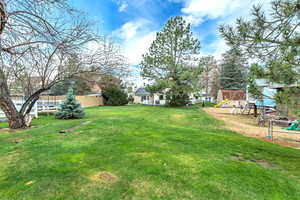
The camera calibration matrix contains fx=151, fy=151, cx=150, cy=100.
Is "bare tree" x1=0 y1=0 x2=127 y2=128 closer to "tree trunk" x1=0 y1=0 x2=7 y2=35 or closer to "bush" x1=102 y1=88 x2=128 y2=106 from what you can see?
"tree trunk" x1=0 y1=0 x2=7 y2=35

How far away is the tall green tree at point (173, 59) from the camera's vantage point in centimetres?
1791

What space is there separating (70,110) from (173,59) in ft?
42.1

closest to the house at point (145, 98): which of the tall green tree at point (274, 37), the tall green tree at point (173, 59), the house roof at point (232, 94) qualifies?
the tall green tree at point (173, 59)

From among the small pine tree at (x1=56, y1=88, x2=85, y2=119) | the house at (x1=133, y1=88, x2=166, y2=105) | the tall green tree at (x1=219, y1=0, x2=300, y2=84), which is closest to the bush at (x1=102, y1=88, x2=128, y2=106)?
the house at (x1=133, y1=88, x2=166, y2=105)

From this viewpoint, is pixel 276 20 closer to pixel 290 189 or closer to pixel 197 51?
pixel 290 189

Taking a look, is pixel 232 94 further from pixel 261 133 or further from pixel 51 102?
pixel 51 102

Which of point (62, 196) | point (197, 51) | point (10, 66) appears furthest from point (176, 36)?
point (62, 196)

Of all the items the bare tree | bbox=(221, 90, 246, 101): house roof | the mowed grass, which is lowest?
the mowed grass

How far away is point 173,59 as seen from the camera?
18.0 metres

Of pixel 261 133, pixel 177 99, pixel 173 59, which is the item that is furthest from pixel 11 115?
pixel 177 99

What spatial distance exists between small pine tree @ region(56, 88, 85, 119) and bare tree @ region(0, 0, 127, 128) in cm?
Result: 250

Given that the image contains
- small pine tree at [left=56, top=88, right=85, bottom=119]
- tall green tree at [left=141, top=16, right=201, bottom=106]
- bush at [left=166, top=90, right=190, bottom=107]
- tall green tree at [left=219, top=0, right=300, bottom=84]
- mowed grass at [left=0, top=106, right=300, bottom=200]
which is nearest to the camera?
mowed grass at [left=0, top=106, right=300, bottom=200]

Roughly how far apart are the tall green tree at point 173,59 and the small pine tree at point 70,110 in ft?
34.2

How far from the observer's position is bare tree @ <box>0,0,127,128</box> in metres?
3.71
